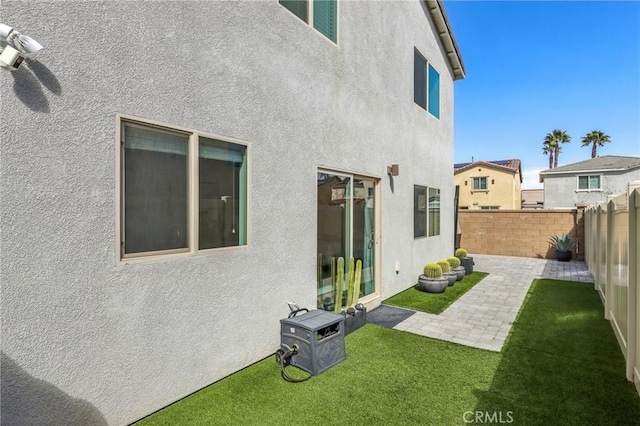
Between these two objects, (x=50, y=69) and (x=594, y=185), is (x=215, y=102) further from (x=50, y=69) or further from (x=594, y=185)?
(x=594, y=185)

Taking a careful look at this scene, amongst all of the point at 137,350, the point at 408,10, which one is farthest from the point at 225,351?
the point at 408,10

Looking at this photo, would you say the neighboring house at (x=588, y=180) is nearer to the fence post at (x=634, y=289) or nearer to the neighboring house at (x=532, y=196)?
the neighboring house at (x=532, y=196)

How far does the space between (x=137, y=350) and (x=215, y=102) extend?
2771 mm

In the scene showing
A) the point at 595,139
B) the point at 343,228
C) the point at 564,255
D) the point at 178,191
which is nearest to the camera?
the point at 178,191

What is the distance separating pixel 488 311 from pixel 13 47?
797 centimetres

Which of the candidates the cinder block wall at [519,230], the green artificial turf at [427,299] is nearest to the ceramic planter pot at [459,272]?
the green artificial turf at [427,299]

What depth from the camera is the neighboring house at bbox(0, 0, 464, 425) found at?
2.50m

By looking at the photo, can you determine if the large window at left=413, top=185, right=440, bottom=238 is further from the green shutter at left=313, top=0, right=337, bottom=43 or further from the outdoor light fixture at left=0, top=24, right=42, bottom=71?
the outdoor light fixture at left=0, top=24, right=42, bottom=71

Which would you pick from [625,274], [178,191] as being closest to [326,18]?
[178,191]

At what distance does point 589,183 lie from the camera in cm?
2736

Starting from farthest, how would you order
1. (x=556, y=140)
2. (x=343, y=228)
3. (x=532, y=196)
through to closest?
(x=532, y=196) → (x=556, y=140) → (x=343, y=228)

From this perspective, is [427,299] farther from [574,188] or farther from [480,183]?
[480,183]

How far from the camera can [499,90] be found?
2056cm

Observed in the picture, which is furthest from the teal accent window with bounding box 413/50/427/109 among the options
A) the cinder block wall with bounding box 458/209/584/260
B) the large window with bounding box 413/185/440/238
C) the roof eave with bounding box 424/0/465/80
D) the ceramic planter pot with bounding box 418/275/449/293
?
the cinder block wall with bounding box 458/209/584/260
